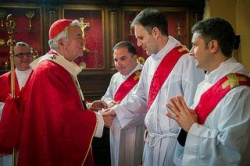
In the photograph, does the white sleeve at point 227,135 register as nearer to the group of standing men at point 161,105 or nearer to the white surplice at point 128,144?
the group of standing men at point 161,105

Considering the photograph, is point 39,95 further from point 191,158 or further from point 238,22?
point 238,22

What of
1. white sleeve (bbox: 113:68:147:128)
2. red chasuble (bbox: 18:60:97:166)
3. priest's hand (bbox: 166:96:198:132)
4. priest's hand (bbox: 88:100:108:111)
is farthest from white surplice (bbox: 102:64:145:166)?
priest's hand (bbox: 166:96:198:132)

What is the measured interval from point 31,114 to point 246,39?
465 cm

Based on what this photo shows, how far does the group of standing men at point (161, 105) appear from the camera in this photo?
1.51 m

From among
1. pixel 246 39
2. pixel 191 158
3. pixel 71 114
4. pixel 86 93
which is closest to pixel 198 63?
pixel 191 158

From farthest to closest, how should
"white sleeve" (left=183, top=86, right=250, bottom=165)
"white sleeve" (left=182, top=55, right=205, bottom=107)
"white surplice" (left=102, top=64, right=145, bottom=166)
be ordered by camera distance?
"white surplice" (left=102, top=64, right=145, bottom=166) < "white sleeve" (left=182, top=55, right=205, bottom=107) < "white sleeve" (left=183, top=86, right=250, bottom=165)

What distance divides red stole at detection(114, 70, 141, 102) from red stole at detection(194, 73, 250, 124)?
61.2 inches

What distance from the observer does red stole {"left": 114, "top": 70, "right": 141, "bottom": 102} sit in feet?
10.7

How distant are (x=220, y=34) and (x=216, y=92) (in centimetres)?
34

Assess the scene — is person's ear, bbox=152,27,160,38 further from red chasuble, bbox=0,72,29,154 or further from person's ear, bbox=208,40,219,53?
red chasuble, bbox=0,72,29,154

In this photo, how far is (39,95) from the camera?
2.15m

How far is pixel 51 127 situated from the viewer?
7.02ft

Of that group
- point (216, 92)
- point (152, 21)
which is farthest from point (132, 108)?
point (216, 92)

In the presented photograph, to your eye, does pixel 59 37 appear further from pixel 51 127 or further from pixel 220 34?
pixel 220 34
